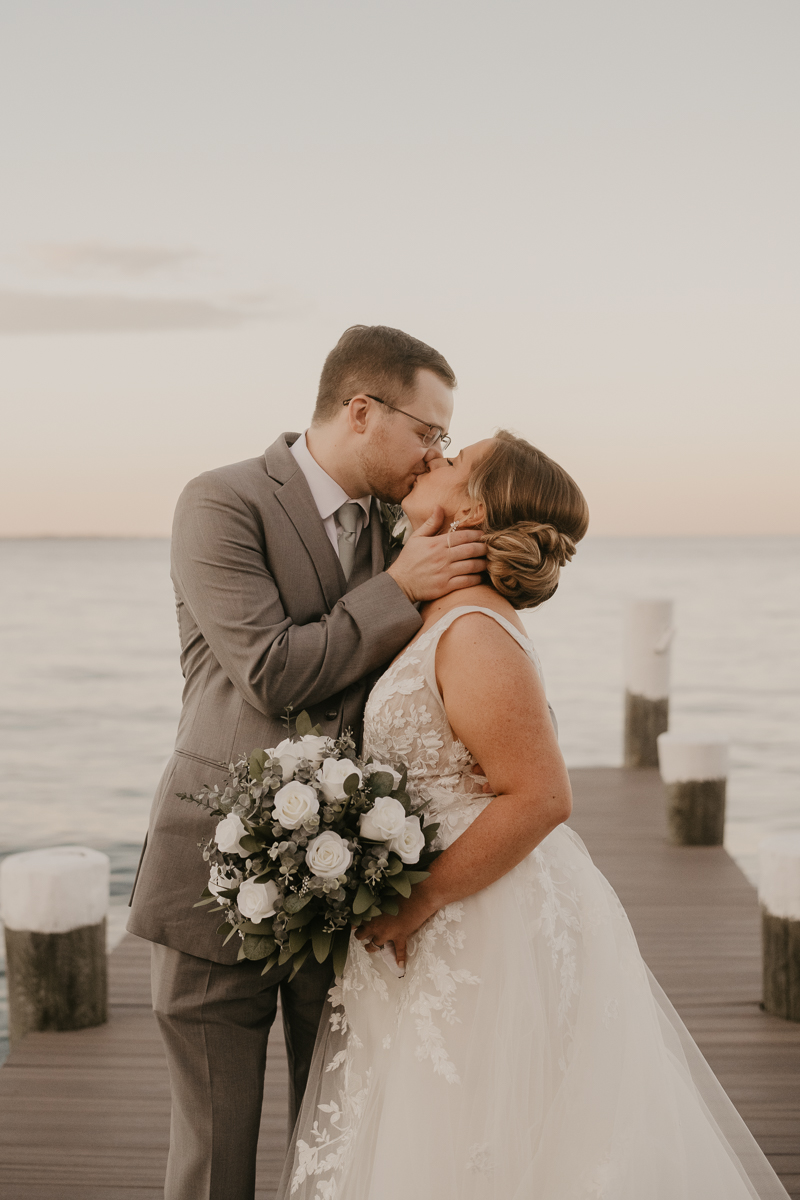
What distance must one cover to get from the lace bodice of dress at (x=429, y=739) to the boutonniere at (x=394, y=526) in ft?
1.51

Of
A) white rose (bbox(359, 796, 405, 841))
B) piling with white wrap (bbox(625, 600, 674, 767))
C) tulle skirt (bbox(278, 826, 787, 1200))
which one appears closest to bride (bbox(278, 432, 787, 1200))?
tulle skirt (bbox(278, 826, 787, 1200))

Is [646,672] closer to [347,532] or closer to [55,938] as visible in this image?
[55,938]

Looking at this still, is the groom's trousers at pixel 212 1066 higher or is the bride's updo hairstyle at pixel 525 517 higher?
the bride's updo hairstyle at pixel 525 517

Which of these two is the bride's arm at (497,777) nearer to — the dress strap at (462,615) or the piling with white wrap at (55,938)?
the dress strap at (462,615)

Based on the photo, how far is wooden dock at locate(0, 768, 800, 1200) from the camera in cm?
319

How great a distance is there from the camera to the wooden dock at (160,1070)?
10.5 feet

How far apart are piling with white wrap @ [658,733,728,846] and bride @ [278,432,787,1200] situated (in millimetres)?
4573

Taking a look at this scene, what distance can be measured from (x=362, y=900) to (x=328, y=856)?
14cm

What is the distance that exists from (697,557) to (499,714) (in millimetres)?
79177

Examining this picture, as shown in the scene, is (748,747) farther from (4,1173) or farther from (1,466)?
(1,466)

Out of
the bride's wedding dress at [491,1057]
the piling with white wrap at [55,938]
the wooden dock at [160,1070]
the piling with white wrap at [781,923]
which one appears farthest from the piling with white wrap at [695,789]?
the bride's wedding dress at [491,1057]

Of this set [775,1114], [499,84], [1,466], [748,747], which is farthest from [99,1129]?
[1,466]

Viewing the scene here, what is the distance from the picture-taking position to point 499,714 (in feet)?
6.66

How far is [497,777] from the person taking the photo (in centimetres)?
205
